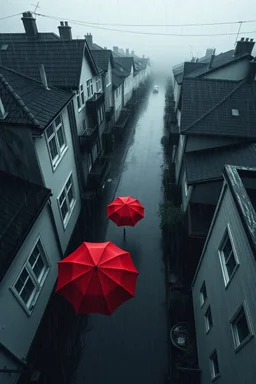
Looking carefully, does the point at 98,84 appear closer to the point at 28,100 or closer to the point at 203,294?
the point at 28,100

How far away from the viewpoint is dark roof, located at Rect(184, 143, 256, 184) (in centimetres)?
1251

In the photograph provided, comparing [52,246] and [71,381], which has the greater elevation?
[52,246]

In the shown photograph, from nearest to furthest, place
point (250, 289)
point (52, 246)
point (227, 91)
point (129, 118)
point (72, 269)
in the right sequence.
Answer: point (250, 289), point (72, 269), point (52, 246), point (227, 91), point (129, 118)

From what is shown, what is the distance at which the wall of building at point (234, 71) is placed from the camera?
20469mm

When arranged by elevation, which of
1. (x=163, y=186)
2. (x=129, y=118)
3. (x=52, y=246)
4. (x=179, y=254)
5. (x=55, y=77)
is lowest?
(x=52, y=246)

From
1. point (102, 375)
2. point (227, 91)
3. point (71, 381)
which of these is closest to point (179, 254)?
point (102, 375)

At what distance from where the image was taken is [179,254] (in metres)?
13.4

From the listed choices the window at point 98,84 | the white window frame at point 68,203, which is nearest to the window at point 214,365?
the white window frame at point 68,203

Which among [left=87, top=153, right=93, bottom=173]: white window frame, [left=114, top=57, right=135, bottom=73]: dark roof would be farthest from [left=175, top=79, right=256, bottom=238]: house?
[left=114, top=57, right=135, bottom=73]: dark roof

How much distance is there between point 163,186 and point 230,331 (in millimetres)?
14365

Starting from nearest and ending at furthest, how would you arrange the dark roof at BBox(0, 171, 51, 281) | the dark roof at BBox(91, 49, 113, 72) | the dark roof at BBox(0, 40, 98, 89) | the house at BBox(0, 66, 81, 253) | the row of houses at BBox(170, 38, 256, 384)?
the row of houses at BBox(170, 38, 256, 384), the dark roof at BBox(0, 171, 51, 281), the house at BBox(0, 66, 81, 253), the dark roof at BBox(0, 40, 98, 89), the dark roof at BBox(91, 49, 113, 72)

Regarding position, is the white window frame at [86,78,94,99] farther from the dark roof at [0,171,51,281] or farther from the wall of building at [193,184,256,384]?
the wall of building at [193,184,256,384]

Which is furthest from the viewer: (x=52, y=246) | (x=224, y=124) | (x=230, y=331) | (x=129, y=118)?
(x=129, y=118)

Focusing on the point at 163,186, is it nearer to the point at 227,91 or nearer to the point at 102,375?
the point at 227,91
